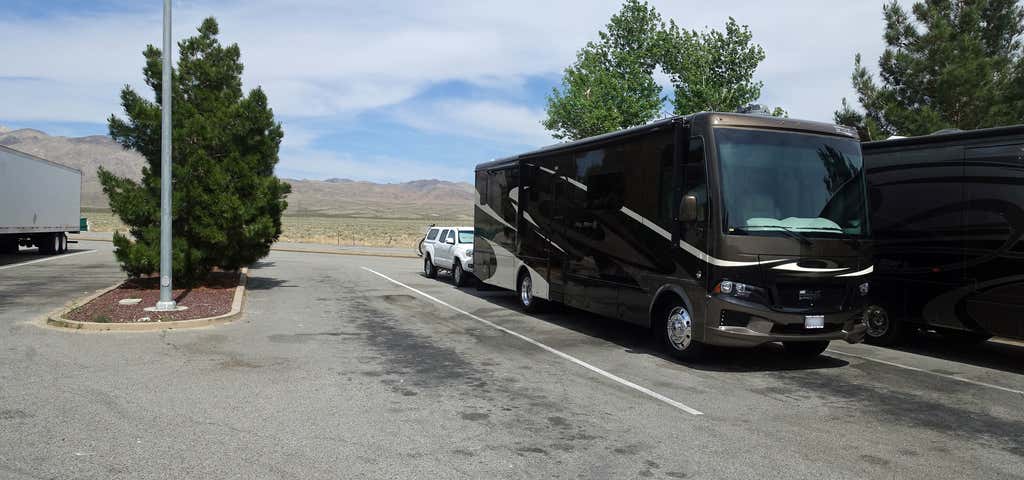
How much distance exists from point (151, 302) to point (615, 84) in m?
20.9

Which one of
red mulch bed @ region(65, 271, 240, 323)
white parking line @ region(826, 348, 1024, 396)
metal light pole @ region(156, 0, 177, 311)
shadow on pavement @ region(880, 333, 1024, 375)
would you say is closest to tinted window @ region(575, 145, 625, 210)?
white parking line @ region(826, 348, 1024, 396)

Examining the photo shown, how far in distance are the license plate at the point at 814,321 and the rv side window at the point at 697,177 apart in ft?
5.58

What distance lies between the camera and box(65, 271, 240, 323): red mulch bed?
12.3m

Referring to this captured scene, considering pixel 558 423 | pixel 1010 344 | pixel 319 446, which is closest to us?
pixel 319 446

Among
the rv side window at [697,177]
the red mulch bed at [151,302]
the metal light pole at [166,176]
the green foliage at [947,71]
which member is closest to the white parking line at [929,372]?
the rv side window at [697,177]

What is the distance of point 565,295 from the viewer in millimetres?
12648

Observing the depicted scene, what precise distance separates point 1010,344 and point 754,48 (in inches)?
797

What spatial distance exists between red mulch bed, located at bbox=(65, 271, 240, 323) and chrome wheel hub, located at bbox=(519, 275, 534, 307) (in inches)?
217

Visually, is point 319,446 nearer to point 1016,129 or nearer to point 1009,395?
point 1009,395

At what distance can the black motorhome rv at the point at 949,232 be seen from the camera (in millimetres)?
9297

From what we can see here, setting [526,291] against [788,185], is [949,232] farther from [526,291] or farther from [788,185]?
[526,291]

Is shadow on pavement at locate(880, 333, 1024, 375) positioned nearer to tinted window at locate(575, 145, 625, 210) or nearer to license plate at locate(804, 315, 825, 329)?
license plate at locate(804, 315, 825, 329)

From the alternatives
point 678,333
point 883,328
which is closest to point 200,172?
point 678,333

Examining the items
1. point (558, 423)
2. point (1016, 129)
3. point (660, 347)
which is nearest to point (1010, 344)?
point (1016, 129)
